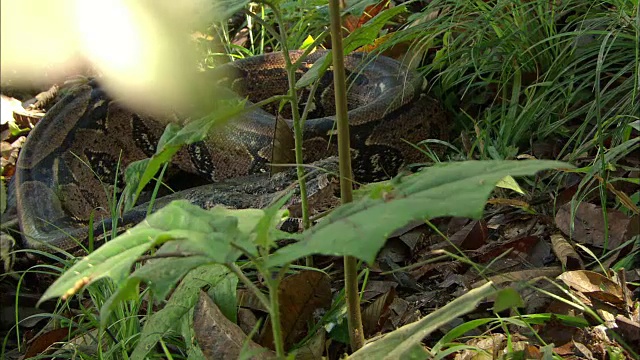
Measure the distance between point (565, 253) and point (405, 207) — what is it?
166cm

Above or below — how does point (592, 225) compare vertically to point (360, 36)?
below

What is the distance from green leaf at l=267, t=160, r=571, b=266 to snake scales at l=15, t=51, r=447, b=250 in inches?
95.3

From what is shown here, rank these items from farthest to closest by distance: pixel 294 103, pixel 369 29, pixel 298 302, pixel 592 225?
pixel 592 225 → pixel 298 302 → pixel 369 29 → pixel 294 103

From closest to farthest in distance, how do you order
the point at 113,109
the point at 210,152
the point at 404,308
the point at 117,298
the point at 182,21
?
the point at 182,21 < the point at 117,298 < the point at 404,308 < the point at 210,152 < the point at 113,109

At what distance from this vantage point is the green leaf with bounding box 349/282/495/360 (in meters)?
1.63

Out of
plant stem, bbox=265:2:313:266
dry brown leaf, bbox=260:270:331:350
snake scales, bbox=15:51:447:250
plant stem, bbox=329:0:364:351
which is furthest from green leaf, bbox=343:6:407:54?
snake scales, bbox=15:51:447:250

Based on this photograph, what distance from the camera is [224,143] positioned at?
537cm

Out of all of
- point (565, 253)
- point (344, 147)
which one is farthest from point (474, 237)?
point (344, 147)

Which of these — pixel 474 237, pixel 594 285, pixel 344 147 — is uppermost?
pixel 344 147

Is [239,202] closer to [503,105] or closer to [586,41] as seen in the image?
[503,105]

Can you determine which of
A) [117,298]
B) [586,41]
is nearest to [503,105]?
[586,41]

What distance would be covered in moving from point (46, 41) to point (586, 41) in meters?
3.76

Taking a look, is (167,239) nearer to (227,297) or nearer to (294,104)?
(294,104)

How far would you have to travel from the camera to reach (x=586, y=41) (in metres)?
4.01
